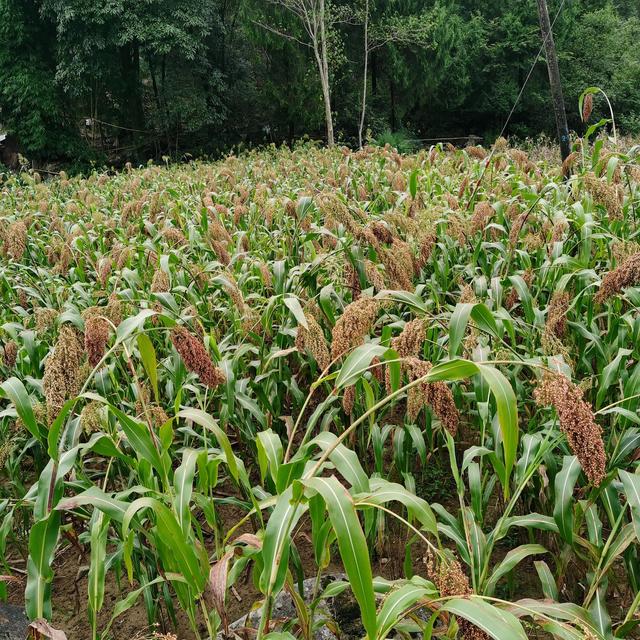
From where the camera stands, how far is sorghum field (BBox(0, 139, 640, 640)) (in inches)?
49.5

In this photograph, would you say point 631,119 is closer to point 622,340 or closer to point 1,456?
point 622,340

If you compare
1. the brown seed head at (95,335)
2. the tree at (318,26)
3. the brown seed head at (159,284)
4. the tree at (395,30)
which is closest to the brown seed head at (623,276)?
the brown seed head at (95,335)

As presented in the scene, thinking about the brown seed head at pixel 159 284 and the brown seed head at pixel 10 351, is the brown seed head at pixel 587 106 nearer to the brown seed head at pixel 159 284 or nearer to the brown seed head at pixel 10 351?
the brown seed head at pixel 159 284

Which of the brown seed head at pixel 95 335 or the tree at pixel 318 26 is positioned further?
the tree at pixel 318 26

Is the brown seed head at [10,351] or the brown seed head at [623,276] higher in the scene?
the brown seed head at [623,276]

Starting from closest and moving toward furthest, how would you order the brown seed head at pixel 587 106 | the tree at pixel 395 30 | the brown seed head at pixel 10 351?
the brown seed head at pixel 10 351 < the brown seed head at pixel 587 106 < the tree at pixel 395 30

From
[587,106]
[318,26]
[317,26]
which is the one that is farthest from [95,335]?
[318,26]

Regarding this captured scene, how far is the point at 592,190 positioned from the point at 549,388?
1.99 meters

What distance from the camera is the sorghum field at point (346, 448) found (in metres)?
1.26

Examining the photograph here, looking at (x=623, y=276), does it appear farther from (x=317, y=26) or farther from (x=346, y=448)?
(x=317, y=26)

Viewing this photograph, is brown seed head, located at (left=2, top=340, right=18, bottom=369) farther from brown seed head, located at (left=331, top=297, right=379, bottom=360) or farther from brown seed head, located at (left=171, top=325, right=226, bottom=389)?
brown seed head, located at (left=331, top=297, right=379, bottom=360)

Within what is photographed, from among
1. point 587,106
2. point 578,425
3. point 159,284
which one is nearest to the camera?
point 578,425

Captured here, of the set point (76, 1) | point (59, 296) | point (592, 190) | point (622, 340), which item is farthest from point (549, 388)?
point (76, 1)

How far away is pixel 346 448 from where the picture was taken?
4.23 ft
